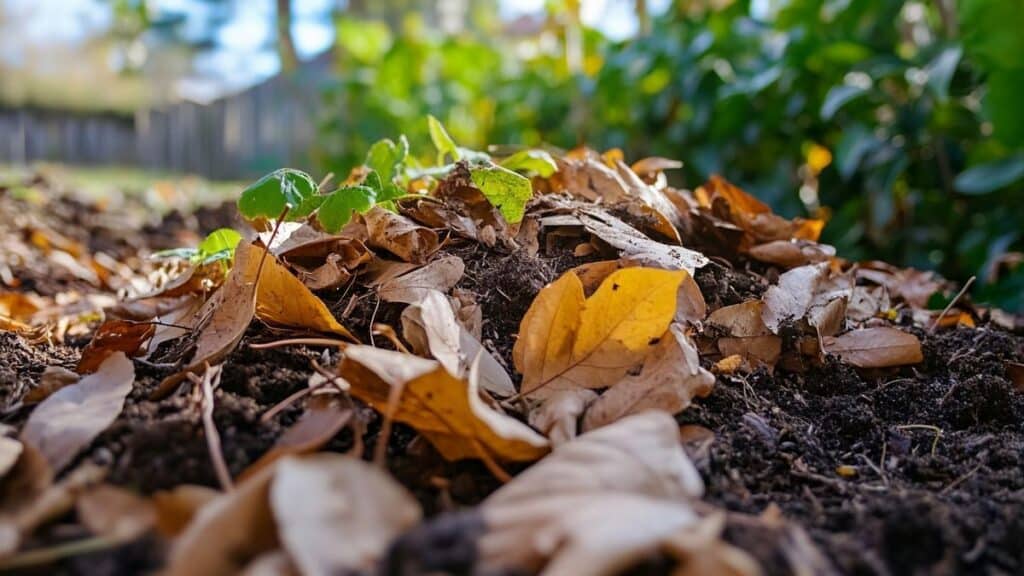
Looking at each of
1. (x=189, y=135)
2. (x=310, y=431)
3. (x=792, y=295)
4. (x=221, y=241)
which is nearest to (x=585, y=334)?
(x=310, y=431)

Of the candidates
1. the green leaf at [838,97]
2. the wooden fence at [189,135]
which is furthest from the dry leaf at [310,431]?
the wooden fence at [189,135]

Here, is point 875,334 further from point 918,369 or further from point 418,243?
point 418,243

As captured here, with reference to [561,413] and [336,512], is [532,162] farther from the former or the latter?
[336,512]

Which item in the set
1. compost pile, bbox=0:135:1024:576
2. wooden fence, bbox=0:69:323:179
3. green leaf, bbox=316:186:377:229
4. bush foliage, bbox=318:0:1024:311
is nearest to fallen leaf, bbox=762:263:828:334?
compost pile, bbox=0:135:1024:576

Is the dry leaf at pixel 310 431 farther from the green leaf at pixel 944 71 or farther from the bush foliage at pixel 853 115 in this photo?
the green leaf at pixel 944 71

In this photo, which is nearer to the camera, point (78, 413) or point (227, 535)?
point (227, 535)

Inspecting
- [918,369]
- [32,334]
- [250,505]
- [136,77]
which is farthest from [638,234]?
[136,77]
